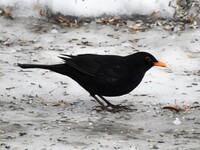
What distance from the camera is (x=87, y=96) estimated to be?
284 inches

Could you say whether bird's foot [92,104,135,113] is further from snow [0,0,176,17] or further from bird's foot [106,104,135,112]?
snow [0,0,176,17]

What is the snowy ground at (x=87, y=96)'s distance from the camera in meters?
5.54

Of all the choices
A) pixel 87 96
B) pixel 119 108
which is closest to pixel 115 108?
pixel 119 108

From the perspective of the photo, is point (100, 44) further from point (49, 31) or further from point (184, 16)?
point (184, 16)

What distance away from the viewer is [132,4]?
9.91 metres

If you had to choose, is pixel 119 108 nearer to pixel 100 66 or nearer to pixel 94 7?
pixel 100 66

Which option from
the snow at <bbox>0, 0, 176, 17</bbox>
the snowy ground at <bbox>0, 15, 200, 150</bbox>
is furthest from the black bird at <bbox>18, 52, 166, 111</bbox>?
the snow at <bbox>0, 0, 176, 17</bbox>

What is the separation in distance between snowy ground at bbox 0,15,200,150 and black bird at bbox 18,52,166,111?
10.4 inches

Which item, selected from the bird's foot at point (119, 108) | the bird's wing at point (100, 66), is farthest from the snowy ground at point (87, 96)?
the bird's wing at point (100, 66)

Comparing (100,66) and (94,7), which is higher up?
(94,7)

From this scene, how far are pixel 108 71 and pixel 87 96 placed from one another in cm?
76

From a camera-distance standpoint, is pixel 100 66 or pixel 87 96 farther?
pixel 87 96

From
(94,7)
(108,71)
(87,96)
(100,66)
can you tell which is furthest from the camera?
(94,7)

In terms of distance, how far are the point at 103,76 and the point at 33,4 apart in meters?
3.71
